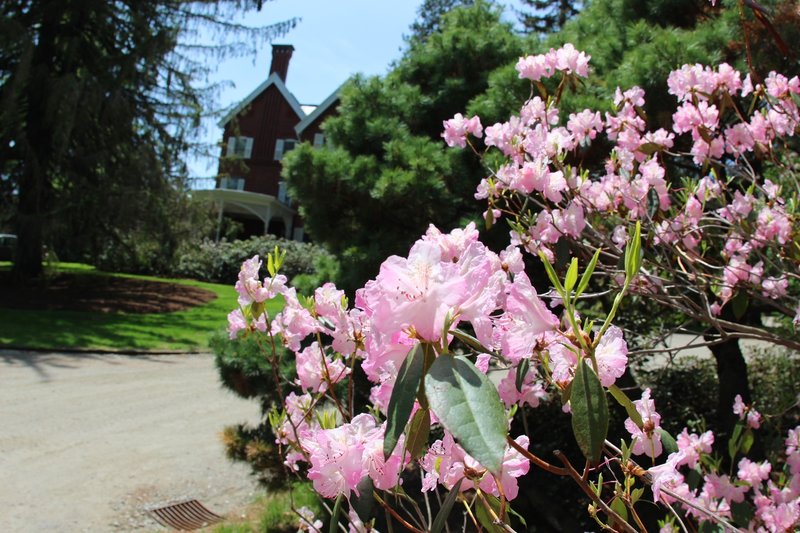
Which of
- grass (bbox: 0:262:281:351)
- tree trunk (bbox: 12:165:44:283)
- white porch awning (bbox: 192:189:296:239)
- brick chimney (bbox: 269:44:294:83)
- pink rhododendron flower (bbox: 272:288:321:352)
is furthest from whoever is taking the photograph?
brick chimney (bbox: 269:44:294:83)

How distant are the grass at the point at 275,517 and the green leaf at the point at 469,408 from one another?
3.37 meters

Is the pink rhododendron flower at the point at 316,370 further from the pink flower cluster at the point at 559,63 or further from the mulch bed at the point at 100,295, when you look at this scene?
the mulch bed at the point at 100,295

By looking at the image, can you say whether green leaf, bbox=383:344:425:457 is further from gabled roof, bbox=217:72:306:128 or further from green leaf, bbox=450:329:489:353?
gabled roof, bbox=217:72:306:128

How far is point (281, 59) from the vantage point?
99.3 ft

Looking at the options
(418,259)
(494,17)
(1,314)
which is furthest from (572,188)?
(1,314)

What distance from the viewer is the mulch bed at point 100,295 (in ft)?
41.0

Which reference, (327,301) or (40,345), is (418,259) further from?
(40,345)

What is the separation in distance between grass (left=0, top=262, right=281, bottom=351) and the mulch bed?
0.61 m

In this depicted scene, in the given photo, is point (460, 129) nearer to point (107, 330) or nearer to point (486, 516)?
point (486, 516)

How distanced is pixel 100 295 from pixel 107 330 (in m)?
4.05

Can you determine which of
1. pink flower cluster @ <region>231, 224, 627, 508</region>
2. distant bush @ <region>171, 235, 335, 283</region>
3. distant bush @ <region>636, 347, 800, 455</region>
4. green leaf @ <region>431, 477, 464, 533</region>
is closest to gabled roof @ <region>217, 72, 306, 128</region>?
distant bush @ <region>171, 235, 335, 283</region>

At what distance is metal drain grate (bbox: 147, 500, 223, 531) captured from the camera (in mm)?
4160

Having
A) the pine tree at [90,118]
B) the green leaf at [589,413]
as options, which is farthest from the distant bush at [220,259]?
the green leaf at [589,413]

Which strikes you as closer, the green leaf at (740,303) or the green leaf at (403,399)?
the green leaf at (403,399)
